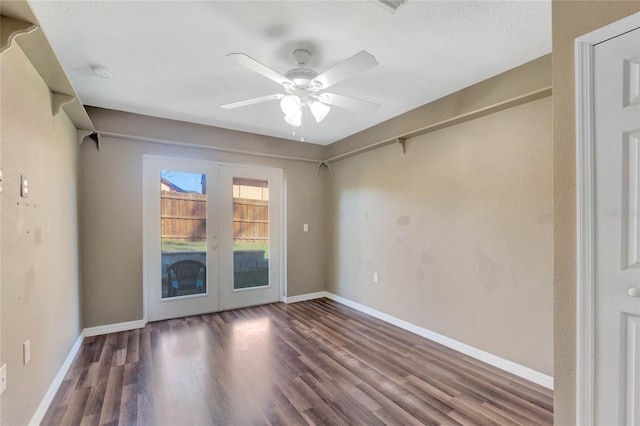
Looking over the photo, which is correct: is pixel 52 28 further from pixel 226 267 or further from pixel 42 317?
pixel 226 267

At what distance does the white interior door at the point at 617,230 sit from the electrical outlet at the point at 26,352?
2.92 metres

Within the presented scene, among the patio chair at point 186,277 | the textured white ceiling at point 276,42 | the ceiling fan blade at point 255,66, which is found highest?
the textured white ceiling at point 276,42

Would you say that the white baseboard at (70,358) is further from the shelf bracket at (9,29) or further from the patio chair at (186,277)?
the shelf bracket at (9,29)

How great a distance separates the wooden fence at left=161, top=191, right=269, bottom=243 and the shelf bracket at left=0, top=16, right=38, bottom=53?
8.07ft

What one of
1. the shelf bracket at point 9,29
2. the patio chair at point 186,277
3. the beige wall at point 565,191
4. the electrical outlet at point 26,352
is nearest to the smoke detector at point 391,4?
the beige wall at point 565,191

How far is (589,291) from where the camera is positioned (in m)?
1.24

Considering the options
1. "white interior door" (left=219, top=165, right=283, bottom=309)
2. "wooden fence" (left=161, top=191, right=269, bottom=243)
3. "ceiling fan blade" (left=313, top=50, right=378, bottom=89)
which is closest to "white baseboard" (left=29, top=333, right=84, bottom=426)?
"wooden fence" (left=161, top=191, right=269, bottom=243)

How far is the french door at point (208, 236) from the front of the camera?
376 cm

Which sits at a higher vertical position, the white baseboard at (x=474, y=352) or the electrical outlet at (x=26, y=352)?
the electrical outlet at (x=26, y=352)

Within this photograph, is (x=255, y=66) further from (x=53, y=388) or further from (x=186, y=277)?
(x=186, y=277)

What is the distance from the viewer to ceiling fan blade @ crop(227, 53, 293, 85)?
5.64ft

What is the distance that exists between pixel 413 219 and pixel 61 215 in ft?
11.3

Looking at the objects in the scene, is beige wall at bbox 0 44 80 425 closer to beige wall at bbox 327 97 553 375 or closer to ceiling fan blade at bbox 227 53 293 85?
ceiling fan blade at bbox 227 53 293 85

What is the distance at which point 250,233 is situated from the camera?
14.5 feet
